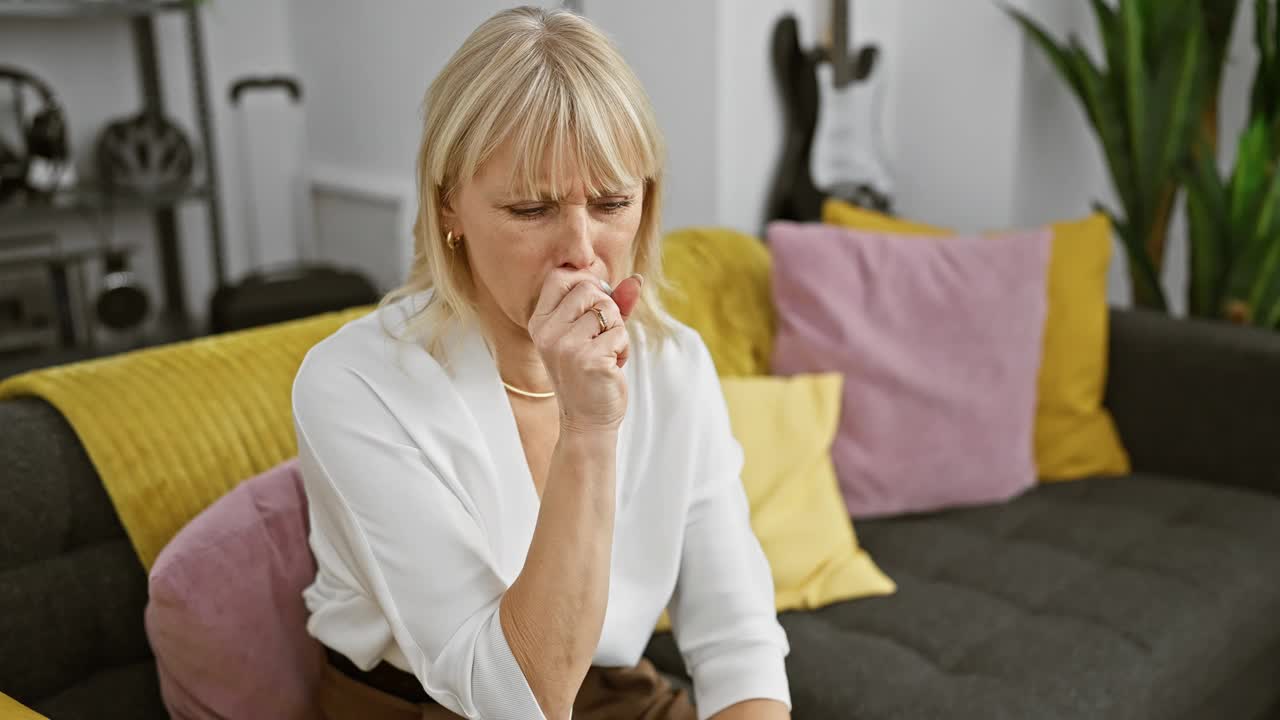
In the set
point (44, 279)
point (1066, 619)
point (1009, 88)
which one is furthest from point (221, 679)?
point (44, 279)

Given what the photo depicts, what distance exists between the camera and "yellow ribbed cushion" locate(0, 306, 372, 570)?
1.27 metres

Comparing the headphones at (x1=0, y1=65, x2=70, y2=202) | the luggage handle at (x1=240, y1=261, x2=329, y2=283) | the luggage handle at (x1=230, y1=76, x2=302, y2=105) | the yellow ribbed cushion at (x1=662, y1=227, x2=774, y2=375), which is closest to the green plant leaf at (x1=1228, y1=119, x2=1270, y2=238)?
the yellow ribbed cushion at (x1=662, y1=227, x2=774, y2=375)

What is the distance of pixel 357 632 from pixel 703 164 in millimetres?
1497

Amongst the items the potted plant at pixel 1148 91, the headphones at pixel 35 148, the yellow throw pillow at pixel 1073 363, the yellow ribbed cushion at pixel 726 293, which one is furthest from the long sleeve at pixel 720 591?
the headphones at pixel 35 148

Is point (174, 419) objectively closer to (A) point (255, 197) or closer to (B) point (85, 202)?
(B) point (85, 202)

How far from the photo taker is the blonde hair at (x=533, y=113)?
0.89 metres

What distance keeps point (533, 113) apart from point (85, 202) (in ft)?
9.85

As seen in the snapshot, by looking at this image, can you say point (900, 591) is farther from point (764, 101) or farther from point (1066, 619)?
point (764, 101)

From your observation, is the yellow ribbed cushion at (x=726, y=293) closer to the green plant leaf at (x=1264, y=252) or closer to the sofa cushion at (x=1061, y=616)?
the sofa cushion at (x=1061, y=616)

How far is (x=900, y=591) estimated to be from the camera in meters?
1.67

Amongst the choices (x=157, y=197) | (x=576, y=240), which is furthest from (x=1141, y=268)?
(x=157, y=197)

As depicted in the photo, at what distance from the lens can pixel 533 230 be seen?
0.90 meters

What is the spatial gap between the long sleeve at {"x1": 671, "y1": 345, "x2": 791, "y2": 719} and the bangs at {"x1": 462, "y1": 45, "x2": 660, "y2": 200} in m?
0.31

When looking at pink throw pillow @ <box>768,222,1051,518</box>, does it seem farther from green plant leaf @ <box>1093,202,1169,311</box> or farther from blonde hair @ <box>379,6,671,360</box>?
blonde hair @ <box>379,6,671,360</box>
